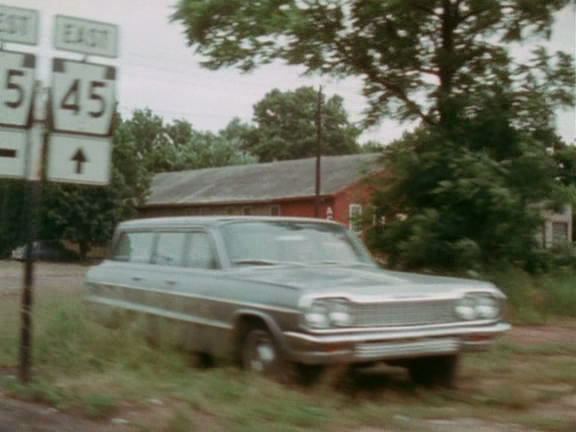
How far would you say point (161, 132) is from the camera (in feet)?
285

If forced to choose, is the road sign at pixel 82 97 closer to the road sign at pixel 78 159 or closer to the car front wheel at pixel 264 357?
the road sign at pixel 78 159

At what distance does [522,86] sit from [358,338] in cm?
1066

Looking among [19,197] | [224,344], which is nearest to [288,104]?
[19,197]

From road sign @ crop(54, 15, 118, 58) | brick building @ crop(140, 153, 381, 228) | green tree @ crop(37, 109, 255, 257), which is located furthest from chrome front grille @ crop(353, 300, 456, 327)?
green tree @ crop(37, 109, 255, 257)

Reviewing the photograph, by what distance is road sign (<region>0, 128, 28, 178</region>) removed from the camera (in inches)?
288

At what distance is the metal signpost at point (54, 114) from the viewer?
7.34 meters

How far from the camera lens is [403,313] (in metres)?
7.12

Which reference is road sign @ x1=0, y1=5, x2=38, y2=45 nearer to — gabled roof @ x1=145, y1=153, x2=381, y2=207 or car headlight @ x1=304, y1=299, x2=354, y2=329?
car headlight @ x1=304, y1=299, x2=354, y2=329

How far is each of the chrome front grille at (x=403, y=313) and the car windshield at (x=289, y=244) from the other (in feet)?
4.79

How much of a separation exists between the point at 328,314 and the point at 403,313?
0.67 m

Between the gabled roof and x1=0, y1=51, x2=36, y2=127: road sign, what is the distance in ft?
108

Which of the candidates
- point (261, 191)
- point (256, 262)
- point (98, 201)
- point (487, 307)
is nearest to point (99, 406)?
point (256, 262)

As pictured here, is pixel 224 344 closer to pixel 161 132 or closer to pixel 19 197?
pixel 19 197

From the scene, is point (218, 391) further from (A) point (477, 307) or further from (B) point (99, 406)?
(A) point (477, 307)
